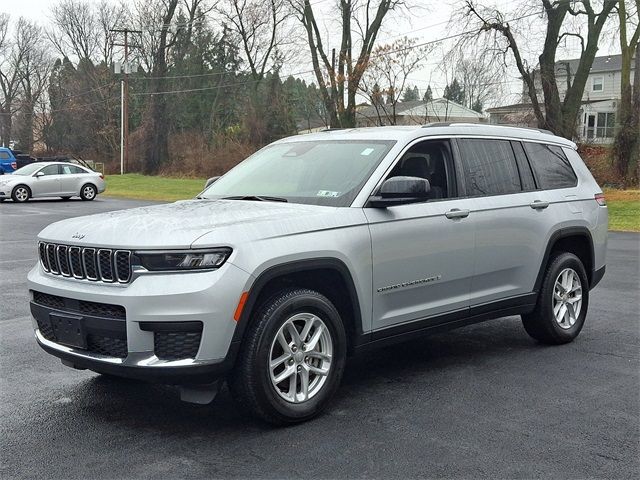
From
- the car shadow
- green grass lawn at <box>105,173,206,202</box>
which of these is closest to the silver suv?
the car shadow

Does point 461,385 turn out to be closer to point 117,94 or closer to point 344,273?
point 344,273

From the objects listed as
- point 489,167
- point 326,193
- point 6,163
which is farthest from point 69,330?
point 6,163

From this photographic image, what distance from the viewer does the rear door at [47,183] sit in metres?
27.0

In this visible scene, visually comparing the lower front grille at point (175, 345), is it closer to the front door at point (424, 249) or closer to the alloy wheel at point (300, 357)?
the alloy wheel at point (300, 357)

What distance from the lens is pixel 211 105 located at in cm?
6256

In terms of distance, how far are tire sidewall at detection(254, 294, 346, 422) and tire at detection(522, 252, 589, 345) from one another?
2423 millimetres

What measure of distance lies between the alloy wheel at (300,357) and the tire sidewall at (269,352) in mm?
31

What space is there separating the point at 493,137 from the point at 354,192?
177 cm

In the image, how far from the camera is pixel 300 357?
459 centimetres

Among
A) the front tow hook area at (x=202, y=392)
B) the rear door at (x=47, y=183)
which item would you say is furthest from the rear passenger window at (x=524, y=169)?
the rear door at (x=47, y=183)

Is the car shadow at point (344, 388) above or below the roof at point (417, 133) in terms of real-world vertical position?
below

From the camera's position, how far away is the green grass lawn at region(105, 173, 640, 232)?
20.3 metres

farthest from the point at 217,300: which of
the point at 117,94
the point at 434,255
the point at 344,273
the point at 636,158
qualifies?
the point at 117,94

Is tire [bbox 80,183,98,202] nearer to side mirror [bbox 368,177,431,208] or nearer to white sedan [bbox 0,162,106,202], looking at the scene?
white sedan [bbox 0,162,106,202]
